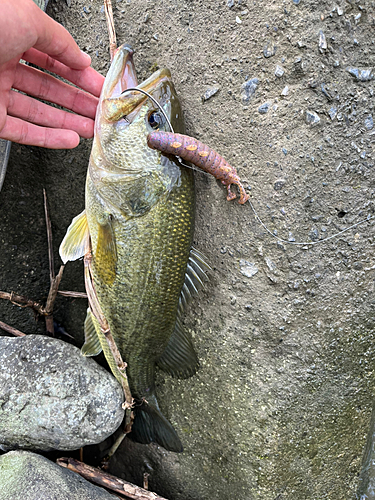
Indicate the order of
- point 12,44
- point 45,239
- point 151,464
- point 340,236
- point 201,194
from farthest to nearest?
point 45,239 < point 151,464 < point 201,194 < point 340,236 < point 12,44

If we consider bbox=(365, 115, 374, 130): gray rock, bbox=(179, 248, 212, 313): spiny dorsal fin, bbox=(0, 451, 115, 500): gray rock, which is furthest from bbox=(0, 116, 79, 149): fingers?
bbox=(0, 451, 115, 500): gray rock

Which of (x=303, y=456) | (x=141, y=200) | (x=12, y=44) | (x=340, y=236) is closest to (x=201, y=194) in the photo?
(x=141, y=200)

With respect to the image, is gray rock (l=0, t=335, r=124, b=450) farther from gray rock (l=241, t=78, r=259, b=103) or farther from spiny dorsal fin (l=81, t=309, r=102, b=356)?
gray rock (l=241, t=78, r=259, b=103)

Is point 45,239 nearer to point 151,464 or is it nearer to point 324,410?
point 151,464

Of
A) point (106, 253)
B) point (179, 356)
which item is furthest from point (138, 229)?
point (179, 356)

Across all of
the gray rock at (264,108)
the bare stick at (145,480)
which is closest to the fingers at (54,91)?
the gray rock at (264,108)

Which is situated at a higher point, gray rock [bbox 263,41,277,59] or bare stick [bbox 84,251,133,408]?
gray rock [bbox 263,41,277,59]

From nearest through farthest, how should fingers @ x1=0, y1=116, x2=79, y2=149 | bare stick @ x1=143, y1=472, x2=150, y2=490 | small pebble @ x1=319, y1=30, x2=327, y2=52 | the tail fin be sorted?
1. small pebble @ x1=319, y1=30, x2=327, y2=52
2. fingers @ x1=0, y1=116, x2=79, y2=149
3. the tail fin
4. bare stick @ x1=143, y1=472, x2=150, y2=490
